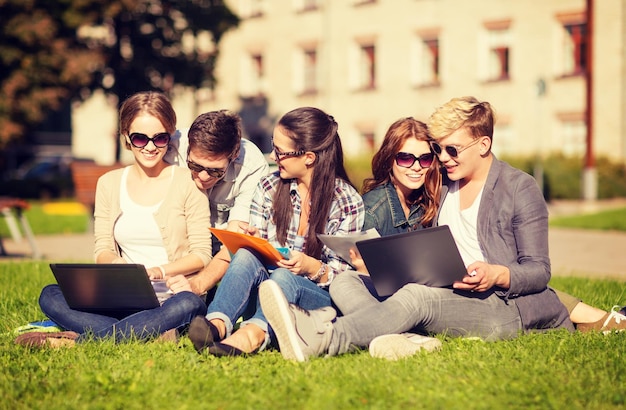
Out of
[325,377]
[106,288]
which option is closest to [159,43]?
[106,288]

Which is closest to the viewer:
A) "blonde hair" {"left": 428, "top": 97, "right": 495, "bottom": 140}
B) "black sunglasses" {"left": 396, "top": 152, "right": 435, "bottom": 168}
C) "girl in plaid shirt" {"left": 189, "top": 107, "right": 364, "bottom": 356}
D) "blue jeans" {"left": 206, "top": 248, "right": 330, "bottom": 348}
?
"blue jeans" {"left": 206, "top": 248, "right": 330, "bottom": 348}

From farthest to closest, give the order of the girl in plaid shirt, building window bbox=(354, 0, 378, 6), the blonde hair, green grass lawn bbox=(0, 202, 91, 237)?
building window bbox=(354, 0, 378, 6)
green grass lawn bbox=(0, 202, 91, 237)
the blonde hair
the girl in plaid shirt

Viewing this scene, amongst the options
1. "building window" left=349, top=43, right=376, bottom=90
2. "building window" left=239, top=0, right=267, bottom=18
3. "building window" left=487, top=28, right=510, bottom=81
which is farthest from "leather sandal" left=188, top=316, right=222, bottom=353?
"building window" left=239, top=0, right=267, bottom=18

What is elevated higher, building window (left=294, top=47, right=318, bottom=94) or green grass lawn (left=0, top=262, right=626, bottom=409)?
building window (left=294, top=47, right=318, bottom=94)

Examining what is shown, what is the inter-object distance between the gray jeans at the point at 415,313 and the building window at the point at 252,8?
33.2 meters

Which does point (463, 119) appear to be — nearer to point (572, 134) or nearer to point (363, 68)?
point (572, 134)

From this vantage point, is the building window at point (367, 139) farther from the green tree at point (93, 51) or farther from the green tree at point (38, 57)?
the green tree at point (38, 57)

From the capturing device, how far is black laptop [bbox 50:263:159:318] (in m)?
4.84

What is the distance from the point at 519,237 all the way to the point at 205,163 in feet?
6.13

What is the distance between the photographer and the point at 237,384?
13.4ft

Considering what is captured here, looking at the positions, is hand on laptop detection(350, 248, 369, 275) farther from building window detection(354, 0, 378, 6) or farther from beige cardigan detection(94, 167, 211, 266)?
building window detection(354, 0, 378, 6)

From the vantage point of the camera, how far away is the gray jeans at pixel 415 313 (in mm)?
4688

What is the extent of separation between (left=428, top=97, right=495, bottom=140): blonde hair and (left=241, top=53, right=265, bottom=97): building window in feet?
109

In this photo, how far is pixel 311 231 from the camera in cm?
526
